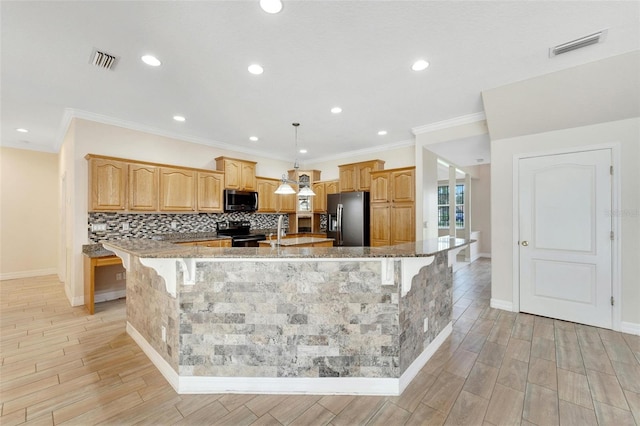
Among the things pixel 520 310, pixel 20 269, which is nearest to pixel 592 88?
pixel 520 310

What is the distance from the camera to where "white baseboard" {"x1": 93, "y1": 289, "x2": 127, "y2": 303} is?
4.14 m

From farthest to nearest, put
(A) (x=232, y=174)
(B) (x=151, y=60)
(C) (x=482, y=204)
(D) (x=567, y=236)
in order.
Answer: (C) (x=482, y=204)
(A) (x=232, y=174)
(D) (x=567, y=236)
(B) (x=151, y=60)

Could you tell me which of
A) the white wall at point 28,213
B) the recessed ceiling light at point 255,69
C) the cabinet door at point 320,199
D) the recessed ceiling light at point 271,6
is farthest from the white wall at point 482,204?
the white wall at point 28,213

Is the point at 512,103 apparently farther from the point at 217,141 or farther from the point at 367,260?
the point at 217,141

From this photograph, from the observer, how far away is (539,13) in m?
1.97

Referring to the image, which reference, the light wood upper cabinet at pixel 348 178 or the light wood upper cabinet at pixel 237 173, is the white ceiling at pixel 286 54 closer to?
the light wood upper cabinet at pixel 237 173

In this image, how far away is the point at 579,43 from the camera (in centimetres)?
233

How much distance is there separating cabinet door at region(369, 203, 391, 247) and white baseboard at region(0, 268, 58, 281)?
7.08 m

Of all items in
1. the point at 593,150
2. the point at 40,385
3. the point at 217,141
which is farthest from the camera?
the point at 217,141

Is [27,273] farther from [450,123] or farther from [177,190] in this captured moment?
[450,123]

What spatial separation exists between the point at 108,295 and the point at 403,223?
5060 millimetres

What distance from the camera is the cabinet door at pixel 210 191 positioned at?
493cm

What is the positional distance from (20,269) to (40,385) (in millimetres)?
5360

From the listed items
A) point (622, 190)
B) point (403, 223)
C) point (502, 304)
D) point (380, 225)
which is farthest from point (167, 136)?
point (622, 190)
